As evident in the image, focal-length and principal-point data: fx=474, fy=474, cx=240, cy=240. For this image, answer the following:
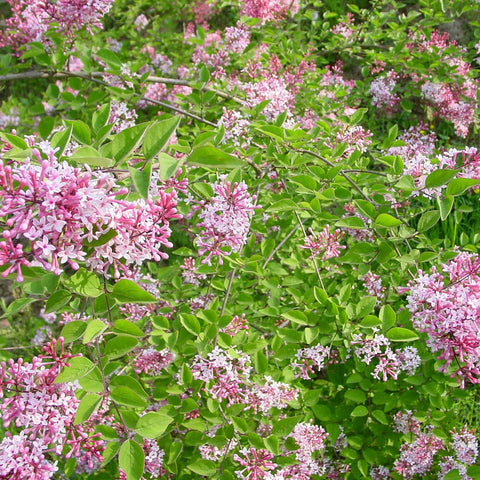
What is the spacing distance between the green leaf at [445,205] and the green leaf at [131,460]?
3.37 feet

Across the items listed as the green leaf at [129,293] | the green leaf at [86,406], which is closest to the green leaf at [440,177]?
the green leaf at [129,293]

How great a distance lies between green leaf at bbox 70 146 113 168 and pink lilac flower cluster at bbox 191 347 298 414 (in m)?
0.68

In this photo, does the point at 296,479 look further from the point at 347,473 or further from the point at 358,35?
the point at 358,35

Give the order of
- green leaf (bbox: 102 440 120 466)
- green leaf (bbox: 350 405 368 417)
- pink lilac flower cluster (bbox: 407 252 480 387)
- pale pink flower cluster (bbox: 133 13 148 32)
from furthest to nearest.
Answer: pale pink flower cluster (bbox: 133 13 148 32), green leaf (bbox: 350 405 368 417), pink lilac flower cluster (bbox: 407 252 480 387), green leaf (bbox: 102 440 120 466)

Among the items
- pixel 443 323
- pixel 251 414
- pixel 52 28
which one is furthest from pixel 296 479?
pixel 52 28

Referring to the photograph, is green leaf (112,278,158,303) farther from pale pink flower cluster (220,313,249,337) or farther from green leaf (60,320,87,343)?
pale pink flower cluster (220,313,249,337)

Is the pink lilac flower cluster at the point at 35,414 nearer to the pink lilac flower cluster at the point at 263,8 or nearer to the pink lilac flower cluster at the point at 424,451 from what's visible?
the pink lilac flower cluster at the point at 424,451

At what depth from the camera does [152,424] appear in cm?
118

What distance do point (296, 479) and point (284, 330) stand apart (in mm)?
470

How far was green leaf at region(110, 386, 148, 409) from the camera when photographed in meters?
1.12

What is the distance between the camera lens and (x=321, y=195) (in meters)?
1.50

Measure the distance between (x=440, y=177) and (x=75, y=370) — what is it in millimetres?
1119

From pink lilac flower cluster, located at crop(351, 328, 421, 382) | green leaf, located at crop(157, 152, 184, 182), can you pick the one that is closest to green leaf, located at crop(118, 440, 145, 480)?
green leaf, located at crop(157, 152, 184, 182)

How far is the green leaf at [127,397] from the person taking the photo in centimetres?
112
